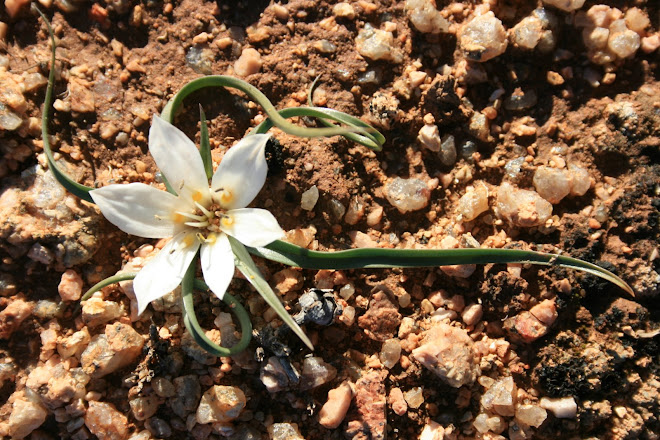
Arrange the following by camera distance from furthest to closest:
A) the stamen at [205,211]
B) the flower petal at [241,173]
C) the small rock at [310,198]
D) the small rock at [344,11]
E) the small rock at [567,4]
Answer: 1. the small rock at [344,11]
2. the small rock at [567,4]
3. the small rock at [310,198]
4. the stamen at [205,211]
5. the flower petal at [241,173]

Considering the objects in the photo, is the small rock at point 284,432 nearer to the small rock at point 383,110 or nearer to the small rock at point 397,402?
the small rock at point 397,402

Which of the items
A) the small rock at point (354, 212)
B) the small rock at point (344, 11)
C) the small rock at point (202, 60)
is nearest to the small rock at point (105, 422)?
the small rock at point (354, 212)

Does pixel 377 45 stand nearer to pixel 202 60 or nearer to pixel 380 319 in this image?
pixel 202 60

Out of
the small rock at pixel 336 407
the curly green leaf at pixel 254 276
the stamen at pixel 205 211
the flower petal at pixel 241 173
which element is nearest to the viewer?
the curly green leaf at pixel 254 276

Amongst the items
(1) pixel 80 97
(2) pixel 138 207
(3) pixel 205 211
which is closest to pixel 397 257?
(3) pixel 205 211

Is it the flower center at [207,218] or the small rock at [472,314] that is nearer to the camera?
the flower center at [207,218]

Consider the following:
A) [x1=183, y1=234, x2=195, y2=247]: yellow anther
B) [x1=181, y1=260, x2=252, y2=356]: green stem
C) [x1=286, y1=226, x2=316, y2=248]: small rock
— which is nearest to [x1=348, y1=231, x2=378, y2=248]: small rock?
[x1=286, y1=226, x2=316, y2=248]: small rock
